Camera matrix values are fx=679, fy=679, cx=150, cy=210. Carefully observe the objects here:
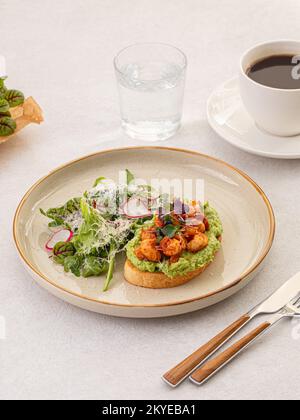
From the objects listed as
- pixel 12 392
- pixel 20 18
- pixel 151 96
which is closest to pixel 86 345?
pixel 12 392

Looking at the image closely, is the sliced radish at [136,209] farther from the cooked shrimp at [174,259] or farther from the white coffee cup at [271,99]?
the white coffee cup at [271,99]

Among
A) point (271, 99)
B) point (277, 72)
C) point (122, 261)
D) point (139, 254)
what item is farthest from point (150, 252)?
point (277, 72)

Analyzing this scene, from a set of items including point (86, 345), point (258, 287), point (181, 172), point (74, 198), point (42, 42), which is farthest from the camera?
point (42, 42)

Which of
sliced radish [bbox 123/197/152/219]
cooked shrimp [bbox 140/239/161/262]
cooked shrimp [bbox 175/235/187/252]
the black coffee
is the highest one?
the black coffee

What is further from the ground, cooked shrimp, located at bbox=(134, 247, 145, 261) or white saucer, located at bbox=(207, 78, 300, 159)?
cooked shrimp, located at bbox=(134, 247, 145, 261)

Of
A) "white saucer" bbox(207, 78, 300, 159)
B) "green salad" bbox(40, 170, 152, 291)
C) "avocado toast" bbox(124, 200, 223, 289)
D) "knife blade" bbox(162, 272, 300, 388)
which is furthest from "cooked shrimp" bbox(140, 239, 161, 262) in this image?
"white saucer" bbox(207, 78, 300, 159)

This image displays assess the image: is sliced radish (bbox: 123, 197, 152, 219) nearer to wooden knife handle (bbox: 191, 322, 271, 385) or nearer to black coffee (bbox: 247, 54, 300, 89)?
wooden knife handle (bbox: 191, 322, 271, 385)

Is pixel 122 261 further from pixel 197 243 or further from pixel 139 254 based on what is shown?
pixel 197 243

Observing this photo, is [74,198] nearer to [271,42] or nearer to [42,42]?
[271,42]
